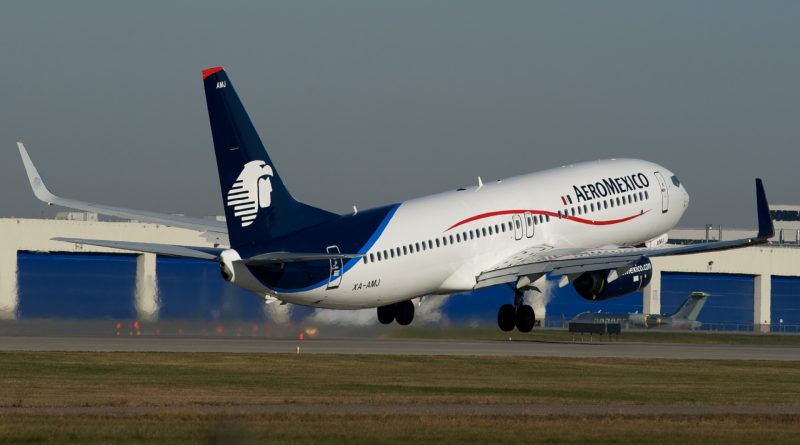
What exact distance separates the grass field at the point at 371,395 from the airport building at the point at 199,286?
17410mm

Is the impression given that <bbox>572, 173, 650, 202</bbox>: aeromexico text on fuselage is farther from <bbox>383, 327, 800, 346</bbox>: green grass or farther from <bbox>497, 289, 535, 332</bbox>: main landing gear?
<bbox>383, 327, 800, 346</bbox>: green grass

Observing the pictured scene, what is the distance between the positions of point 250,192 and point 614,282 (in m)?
17.0

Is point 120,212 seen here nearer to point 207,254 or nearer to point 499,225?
point 207,254

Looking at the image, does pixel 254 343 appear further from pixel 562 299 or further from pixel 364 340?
pixel 562 299

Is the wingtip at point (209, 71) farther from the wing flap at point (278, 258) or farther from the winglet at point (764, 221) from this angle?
the winglet at point (764, 221)

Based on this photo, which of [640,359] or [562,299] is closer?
[640,359]

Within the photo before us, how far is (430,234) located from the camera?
52.5 m

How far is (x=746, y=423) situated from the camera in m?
32.0

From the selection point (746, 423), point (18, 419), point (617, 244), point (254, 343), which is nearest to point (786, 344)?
point (617, 244)

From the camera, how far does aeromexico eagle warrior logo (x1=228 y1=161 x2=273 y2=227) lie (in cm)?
4570

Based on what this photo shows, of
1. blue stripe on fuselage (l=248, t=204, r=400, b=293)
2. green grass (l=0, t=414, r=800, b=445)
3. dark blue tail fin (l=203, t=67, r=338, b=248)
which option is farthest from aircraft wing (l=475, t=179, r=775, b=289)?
green grass (l=0, t=414, r=800, b=445)

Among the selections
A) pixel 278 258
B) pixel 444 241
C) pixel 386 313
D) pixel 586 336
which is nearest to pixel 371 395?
pixel 278 258

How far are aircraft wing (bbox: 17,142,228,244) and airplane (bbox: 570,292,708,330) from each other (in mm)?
43665

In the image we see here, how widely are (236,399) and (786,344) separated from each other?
5108 cm
